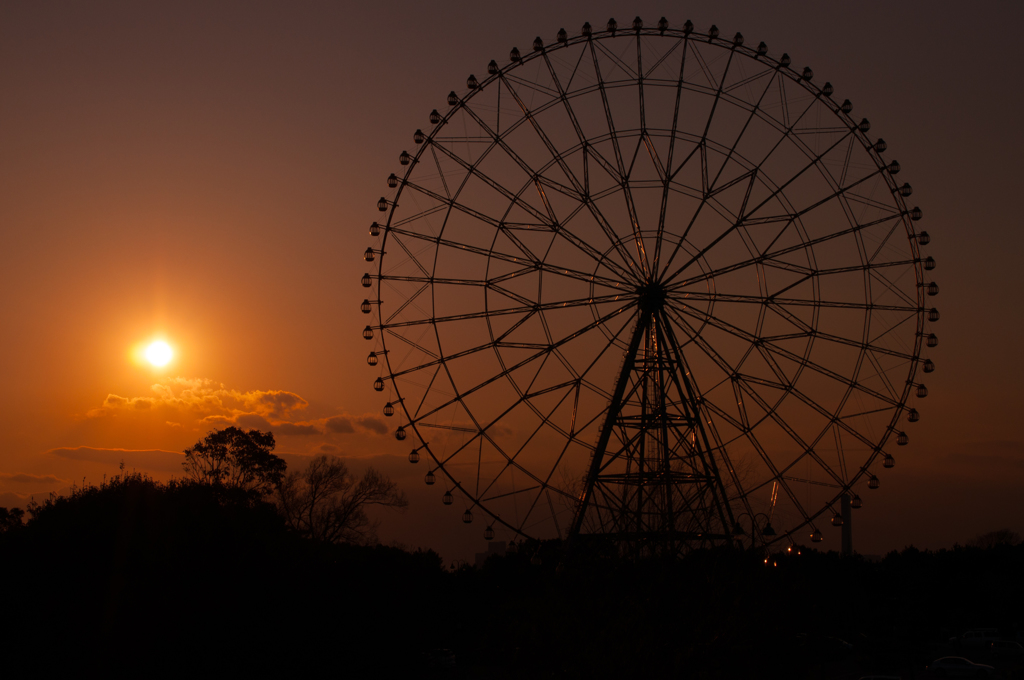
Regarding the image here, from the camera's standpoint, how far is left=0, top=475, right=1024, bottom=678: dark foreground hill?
853 inches

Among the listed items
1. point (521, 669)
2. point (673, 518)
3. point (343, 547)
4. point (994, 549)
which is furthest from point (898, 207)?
point (994, 549)

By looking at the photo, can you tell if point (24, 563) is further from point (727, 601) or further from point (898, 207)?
point (898, 207)

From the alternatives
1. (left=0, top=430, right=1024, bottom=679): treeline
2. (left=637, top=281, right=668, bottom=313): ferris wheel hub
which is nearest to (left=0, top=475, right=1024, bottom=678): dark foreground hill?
(left=0, top=430, right=1024, bottom=679): treeline

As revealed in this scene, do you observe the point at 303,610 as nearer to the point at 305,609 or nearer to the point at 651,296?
the point at 305,609

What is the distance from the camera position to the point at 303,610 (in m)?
25.8

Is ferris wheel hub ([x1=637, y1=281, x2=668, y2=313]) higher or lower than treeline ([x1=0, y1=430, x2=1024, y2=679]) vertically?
higher

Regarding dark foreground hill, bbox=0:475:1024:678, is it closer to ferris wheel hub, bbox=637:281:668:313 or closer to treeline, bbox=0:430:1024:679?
treeline, bbox=0:430:1024:679

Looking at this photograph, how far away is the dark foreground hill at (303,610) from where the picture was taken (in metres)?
21.7

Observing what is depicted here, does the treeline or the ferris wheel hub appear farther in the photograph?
the ferris wheel hub

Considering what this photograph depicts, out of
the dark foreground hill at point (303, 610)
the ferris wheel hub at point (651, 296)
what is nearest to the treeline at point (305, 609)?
the dark foreground hill at point (303, 610)

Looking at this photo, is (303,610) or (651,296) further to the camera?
(651,296)

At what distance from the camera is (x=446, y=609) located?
139ft

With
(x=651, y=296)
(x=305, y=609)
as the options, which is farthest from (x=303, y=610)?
(x=651, y=296)

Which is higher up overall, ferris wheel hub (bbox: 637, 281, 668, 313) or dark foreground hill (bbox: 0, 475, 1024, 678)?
ferris wheel hub (bbox: 637, 281, 668, 313)
